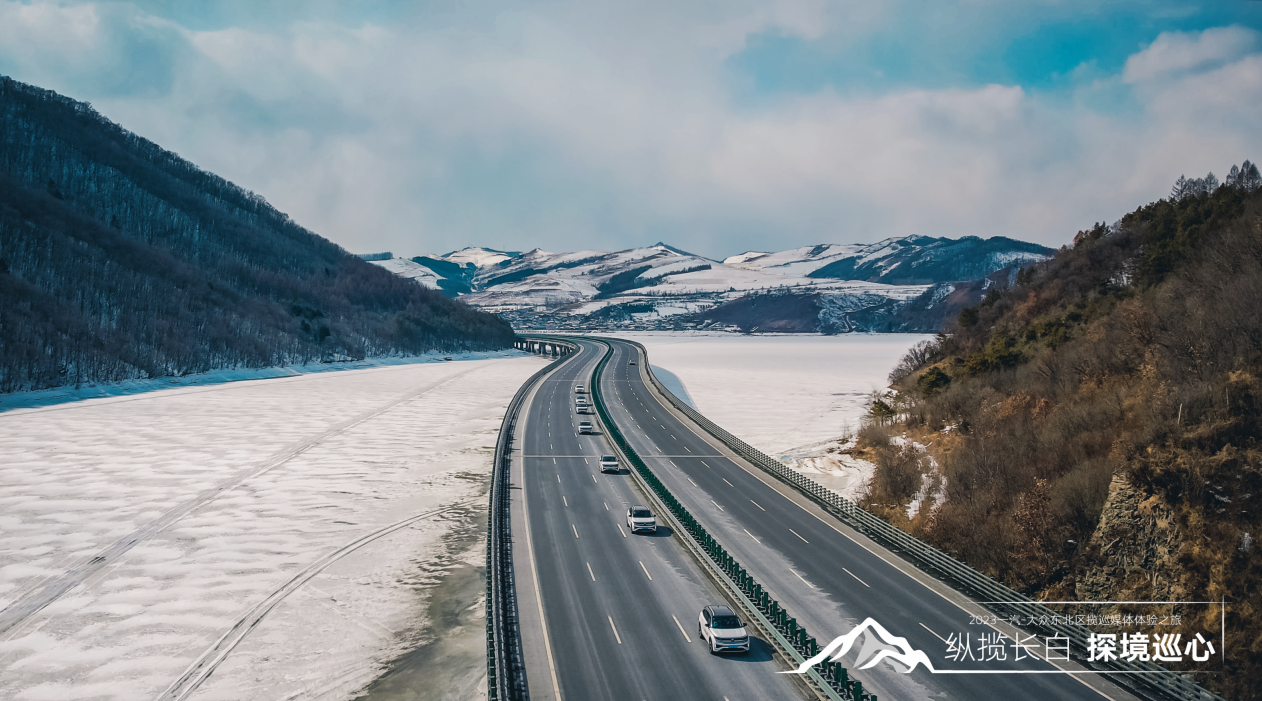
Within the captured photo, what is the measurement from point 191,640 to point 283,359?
161 metres

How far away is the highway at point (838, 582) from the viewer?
25.1 meters

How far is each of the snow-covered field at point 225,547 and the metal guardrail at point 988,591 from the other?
2354 centimetres

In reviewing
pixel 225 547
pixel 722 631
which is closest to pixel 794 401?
pixel 225 547

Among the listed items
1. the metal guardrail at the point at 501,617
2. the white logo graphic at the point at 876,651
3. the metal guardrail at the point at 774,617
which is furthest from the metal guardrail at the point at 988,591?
the metal guardrail at the point at 501,617

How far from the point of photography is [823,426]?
8462 cm

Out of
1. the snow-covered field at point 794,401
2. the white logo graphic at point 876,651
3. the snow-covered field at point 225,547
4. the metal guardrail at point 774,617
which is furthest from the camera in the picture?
the snow-covered field at point 794,401

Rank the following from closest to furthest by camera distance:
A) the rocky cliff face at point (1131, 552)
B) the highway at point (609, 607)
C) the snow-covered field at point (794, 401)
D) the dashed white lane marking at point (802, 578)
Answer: the highway at point (609, 607)
the rocky cliff face at point (1131, 552)
the dashed white lane marking at point (802, 578)
the snow-covered field at point (794, 401)

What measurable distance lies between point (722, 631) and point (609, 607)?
21.2ft

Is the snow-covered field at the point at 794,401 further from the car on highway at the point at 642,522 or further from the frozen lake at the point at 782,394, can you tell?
the car on highway at the point at 642,522

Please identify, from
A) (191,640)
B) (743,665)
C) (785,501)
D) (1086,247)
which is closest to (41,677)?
(191,640)

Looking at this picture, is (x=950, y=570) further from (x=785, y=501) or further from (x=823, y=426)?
(x=823, y=426)

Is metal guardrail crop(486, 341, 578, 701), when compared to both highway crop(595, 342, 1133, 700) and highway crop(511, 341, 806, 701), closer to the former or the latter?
highway crop(511, 341, 806, 701)

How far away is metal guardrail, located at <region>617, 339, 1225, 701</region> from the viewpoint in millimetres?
23844

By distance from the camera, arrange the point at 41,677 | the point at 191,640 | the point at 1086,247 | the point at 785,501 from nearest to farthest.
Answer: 1. the point at 41,677
2. the point at 191,640
3. the point at 785,501
4. the point at 1086,247
